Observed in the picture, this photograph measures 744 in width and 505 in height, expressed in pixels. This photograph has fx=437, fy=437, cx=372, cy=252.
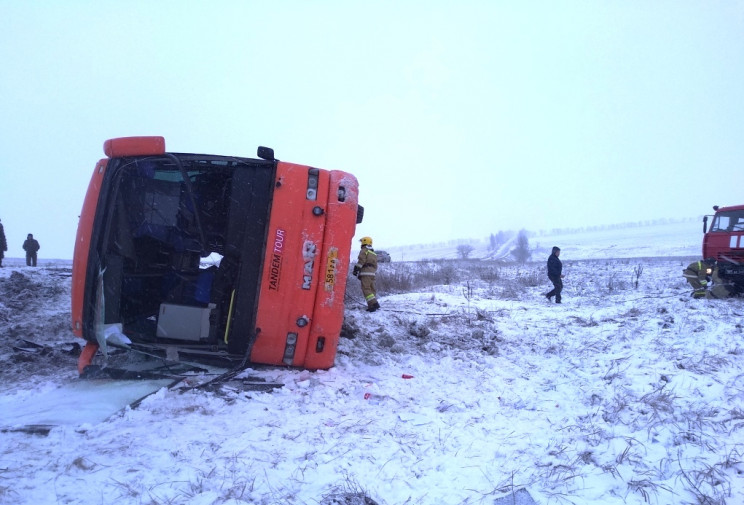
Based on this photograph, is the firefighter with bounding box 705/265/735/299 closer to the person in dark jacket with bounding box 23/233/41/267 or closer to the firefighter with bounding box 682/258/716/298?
the firefighter with bounding box 682/258/716/298

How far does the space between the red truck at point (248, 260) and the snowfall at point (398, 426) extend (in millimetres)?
436

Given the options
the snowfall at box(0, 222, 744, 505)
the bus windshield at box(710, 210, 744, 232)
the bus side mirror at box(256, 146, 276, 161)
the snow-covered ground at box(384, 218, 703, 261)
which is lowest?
the snowfall at box(0, 222, 744, 505)

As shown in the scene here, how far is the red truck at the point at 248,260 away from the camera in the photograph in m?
4.61

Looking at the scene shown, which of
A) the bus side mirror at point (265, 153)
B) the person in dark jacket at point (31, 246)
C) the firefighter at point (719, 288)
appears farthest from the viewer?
the person in dark jacket at point (31, 246)

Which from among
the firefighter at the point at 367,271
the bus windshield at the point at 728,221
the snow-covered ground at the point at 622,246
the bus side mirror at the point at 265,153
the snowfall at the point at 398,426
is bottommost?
the snowfall at the point at 398,426

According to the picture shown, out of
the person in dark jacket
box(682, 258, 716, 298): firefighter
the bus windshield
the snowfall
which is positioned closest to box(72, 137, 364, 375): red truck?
the snowfall

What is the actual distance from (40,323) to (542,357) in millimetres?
7577

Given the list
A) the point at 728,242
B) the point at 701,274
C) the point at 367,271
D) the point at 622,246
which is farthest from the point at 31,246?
the point at 622,246

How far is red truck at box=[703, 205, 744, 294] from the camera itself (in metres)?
11.1

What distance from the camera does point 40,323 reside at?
6.74 m

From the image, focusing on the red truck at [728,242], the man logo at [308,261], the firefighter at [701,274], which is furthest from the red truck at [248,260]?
the red truck at [728,242]

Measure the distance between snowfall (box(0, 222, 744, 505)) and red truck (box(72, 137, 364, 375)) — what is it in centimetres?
44

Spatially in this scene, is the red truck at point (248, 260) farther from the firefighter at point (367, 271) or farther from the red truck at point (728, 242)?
the red truck at point (728, 242)

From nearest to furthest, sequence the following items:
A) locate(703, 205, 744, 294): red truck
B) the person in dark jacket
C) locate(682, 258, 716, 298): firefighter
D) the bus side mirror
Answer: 1. the bus side mirror
2. locate(703, 205, 744, 294): red truck
3. locate(682, 258, 716, 298): firefighter
4. the person in dark jacket
